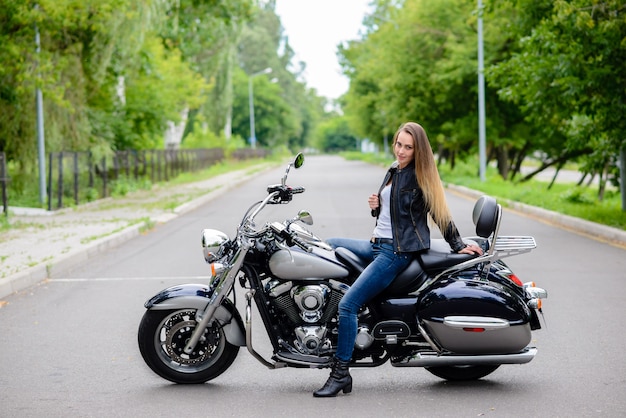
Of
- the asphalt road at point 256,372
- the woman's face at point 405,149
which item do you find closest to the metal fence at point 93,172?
the asphalt road at point 256,372

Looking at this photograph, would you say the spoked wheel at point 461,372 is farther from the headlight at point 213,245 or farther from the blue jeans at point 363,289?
the headlight at point 213,245

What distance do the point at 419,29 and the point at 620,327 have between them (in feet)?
92.5

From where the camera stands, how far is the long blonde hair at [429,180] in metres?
5.65

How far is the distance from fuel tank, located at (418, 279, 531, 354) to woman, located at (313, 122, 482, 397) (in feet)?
0.89

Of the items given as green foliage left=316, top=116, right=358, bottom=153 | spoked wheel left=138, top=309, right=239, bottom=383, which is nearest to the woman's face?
spoked wheel left=138, top=309, right=239, bottom=383

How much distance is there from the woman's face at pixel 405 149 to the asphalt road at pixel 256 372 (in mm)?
1506

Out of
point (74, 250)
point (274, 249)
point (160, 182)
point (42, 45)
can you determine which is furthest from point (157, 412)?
point (160, 182)

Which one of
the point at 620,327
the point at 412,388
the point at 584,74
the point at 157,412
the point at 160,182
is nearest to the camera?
the point at 157,412

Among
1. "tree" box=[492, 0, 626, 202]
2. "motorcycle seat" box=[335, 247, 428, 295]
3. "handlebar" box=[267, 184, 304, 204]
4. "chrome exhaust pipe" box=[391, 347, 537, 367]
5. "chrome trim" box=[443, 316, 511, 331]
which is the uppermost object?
"tree" box=[492, 0, 626, 202]

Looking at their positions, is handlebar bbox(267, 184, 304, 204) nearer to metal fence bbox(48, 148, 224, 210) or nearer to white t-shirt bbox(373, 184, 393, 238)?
white t-shirt bbox(373, 184, 393, 238)

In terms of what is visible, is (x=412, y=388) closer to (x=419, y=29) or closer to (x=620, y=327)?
(x=620, y=327)

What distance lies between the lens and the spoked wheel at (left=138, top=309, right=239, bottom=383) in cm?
589

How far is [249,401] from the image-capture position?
18.6ft

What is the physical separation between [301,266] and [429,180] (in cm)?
98
